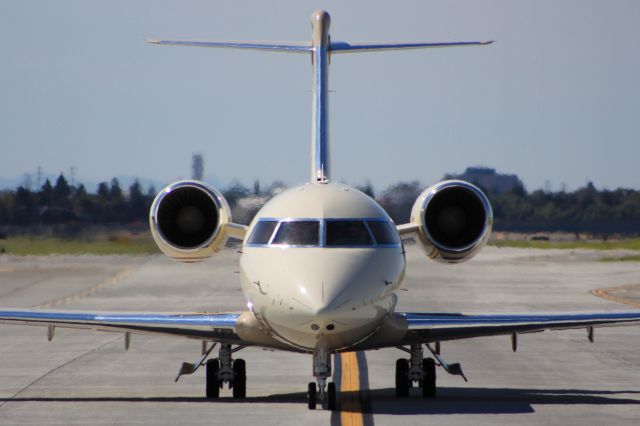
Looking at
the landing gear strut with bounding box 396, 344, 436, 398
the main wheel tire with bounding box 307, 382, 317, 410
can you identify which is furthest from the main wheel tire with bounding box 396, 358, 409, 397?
the main wheel tire with bounding box 307, 382, 317, 410

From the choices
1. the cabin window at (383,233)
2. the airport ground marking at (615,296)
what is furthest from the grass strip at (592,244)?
the cabin window at (383,233)

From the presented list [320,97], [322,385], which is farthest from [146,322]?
[320,97]

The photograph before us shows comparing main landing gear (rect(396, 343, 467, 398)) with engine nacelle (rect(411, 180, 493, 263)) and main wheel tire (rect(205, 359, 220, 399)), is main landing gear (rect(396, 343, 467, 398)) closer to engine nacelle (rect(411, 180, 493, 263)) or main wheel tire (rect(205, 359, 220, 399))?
engine nacelle (rect(411, 180, 493, 263))

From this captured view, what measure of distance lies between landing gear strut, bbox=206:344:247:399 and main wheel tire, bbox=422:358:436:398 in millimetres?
2390

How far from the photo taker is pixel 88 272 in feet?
168

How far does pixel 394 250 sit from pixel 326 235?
0.96m

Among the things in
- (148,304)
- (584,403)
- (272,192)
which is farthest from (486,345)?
(148,304)

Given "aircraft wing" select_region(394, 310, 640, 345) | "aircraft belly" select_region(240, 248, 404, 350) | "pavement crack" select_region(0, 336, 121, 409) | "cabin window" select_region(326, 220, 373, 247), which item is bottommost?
"pavement crack" select_region(0, 336, 121, 409)

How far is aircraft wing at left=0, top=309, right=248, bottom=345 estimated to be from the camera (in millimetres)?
17125

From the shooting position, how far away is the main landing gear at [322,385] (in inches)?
607

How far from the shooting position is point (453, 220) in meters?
18.7

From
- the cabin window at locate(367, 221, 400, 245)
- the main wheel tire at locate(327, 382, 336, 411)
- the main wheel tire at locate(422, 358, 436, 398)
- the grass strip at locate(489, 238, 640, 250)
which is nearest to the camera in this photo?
the main wheel tire at locate(327, 382, 336, 411)

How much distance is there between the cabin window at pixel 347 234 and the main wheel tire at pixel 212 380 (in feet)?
9.37

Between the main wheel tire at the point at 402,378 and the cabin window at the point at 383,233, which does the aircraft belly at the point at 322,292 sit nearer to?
the cabin window at the point at 383,233
